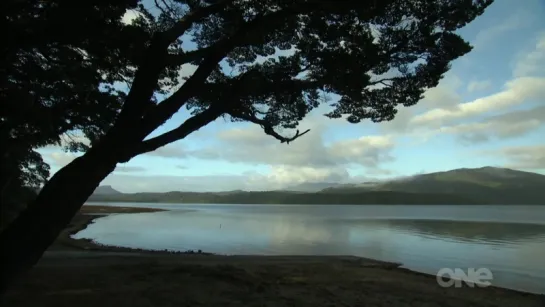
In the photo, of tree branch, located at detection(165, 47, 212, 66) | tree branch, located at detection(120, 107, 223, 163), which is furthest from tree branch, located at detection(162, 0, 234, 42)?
tree branch, located at detection(120, 107, 223, 163)

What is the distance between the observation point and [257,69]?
664 centimetres

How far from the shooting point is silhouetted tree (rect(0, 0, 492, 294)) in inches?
158

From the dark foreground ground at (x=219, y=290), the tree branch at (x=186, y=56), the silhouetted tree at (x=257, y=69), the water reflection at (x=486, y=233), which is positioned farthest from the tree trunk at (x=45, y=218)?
the water reflection at (x=486, y=233)

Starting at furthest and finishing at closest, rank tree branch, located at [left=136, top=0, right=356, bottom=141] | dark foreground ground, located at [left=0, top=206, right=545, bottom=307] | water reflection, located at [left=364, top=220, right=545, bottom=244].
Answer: water reflection, located at [left=364, top=220, right=545, bottom=244]
dark foreground ground, located at [left=0, top=206, right=545, bottom=307]
tree branch, located at [left=136, top=0, right=356, bottom=141]

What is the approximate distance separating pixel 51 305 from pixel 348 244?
2418cm

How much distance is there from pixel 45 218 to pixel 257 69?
12.7ft

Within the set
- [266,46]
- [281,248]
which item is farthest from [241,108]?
[281,248]

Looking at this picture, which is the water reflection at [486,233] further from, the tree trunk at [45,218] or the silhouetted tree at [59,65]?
the tree trunk at [45,218]

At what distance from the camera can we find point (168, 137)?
4918 mm

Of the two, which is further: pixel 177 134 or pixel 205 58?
pixel 205 58

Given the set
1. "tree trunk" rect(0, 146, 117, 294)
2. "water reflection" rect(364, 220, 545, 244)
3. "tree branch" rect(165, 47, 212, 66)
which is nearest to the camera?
"tree trunk" rect(0, 146, 117, 294)

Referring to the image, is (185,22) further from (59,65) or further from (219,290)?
(219,290)

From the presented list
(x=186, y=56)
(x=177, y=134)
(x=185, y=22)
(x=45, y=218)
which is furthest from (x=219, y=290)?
(x=185, y=22)

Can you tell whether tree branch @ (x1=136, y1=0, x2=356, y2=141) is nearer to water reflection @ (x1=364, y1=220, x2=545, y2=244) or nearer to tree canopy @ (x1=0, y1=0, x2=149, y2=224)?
tree canopy @ (x1=0, y1=0, x2=149, y2=224)
